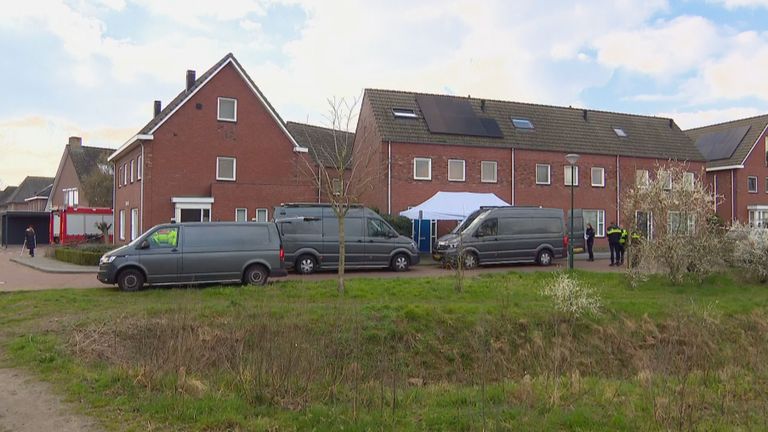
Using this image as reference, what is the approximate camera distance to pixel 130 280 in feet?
44.9

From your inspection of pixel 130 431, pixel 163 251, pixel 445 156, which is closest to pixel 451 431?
pixel 130 431

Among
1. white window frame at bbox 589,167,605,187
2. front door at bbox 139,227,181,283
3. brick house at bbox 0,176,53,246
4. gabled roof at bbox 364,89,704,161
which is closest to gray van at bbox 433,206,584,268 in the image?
front door at bbox 139,227,181,283

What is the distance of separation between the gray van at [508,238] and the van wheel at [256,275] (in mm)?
7121

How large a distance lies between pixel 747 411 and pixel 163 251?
11.9 metres

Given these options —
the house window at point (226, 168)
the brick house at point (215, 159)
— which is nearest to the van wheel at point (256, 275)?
the brick house at point (215, 159)

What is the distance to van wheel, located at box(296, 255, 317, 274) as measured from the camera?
18.5 metres

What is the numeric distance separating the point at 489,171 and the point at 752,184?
21.9 metres

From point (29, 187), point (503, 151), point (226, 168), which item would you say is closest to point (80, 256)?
point (226, 168)

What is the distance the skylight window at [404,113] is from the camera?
30.6 meters

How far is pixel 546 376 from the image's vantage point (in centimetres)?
774

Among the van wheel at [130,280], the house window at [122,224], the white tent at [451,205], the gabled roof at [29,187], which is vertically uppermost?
the gabled roof at [29,187]

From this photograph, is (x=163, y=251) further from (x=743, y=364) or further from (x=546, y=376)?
(x=743, y=364)

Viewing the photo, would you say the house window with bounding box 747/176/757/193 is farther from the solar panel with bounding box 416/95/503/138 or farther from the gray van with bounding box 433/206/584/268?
the gray van with bounding box 433/206/584/268

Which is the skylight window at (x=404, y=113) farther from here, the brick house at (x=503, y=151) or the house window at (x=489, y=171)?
the house window at (x=489, y=171)
